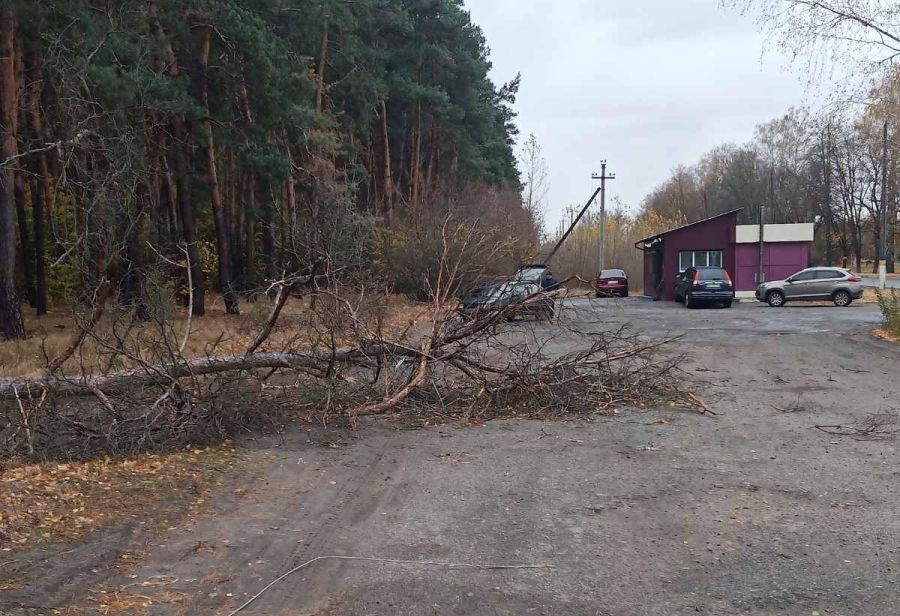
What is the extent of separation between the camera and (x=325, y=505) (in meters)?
5.49

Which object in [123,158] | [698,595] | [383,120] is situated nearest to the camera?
[698,595]

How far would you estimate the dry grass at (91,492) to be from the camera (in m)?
4.82

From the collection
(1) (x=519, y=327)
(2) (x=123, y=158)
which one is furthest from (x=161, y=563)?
(2) (x=123, y=158)

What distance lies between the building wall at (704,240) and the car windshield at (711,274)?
6.38m

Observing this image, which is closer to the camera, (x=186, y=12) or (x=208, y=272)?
(x=186, y=12)

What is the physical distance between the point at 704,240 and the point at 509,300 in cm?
2663

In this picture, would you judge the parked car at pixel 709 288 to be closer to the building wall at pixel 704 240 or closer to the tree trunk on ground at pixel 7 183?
the building wall at pixel 704 240

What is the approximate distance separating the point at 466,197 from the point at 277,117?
10.4 m

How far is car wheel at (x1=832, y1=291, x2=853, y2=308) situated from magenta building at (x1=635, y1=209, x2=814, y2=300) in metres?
5.71

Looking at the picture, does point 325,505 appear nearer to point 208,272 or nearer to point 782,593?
point 782,593

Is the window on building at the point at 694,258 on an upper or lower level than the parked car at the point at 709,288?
upper

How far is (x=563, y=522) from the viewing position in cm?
509

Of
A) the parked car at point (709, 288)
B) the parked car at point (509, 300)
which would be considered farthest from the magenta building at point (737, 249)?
the parked car at point (509, 300)

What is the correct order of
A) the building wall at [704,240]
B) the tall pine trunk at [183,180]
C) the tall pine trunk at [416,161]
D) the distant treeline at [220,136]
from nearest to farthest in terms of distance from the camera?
the distant treeline at [220,136] → the tall pine trunk at [183,180] → the building wall at [704,240] → the tall pine trunk at [416,161]
